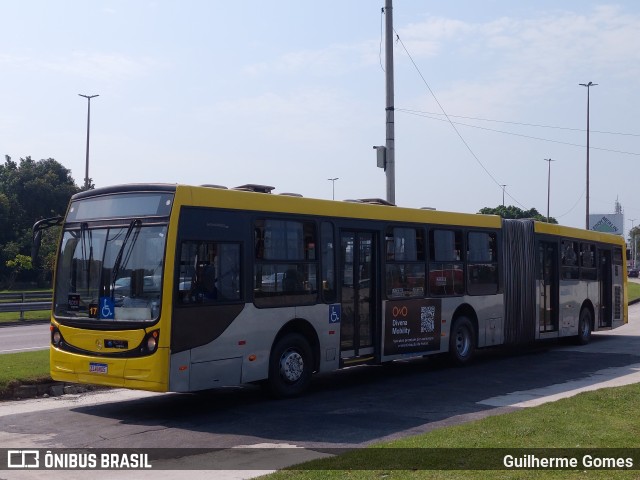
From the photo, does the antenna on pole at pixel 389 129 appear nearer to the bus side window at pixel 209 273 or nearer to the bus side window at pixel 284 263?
the bus side window at pixel 284 263

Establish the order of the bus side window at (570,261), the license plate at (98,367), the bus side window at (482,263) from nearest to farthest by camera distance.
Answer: the license plate at (98,367)
the bus side window at (482,263)
the bus side window at (570,261)

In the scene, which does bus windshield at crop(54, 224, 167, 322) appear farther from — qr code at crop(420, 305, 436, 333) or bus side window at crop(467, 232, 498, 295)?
bus side window at crop(467, 232, 498, 295)

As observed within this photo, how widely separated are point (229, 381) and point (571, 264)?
522 inches

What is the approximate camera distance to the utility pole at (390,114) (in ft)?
71.8

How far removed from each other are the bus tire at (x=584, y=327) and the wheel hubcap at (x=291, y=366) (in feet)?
39.3

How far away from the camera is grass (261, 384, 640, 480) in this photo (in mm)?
7812

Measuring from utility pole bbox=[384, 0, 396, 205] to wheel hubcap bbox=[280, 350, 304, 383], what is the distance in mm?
8825

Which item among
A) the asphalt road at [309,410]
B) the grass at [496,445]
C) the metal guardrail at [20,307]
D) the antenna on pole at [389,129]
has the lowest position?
the asphalt road at [309,410]

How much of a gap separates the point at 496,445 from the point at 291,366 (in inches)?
200

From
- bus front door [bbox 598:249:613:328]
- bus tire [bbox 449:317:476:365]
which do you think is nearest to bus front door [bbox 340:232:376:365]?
bus tire [bbox 449:317:476:365]

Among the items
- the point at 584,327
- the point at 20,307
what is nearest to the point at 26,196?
the point at 20,307

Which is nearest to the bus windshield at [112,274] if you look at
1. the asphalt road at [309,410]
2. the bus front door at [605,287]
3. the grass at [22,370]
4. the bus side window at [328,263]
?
the asphalt road at [309,410]

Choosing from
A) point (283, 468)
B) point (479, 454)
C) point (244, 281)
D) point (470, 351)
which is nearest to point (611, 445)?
point (479, 454)

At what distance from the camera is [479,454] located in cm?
859
